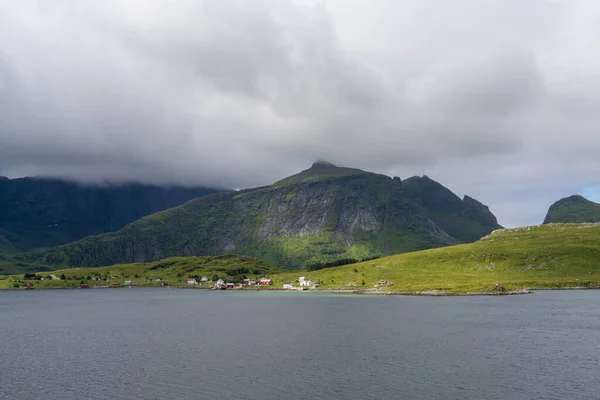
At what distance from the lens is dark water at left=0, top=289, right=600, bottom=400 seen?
6166 cm

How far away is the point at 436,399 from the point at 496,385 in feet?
36.7

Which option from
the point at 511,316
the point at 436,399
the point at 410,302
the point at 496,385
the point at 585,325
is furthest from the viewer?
the point at 410,302

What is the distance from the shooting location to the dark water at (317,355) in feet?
202

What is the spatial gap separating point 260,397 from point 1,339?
90.1 meters

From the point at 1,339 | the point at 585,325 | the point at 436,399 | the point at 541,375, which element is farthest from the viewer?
the point at 1,339

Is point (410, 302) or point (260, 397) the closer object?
point (260, 397)

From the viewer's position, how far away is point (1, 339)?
4427 inches

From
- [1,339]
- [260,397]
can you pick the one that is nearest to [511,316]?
[260,397]

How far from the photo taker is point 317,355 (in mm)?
83875

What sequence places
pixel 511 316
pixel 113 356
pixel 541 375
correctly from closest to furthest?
1. pixel 541 375
2. pixel 113 356
3. pixel 511 316

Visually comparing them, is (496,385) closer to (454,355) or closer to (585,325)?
(454,355)

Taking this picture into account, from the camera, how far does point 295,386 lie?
63625 millimetres

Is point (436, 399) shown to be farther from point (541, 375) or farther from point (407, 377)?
point (541, 375)

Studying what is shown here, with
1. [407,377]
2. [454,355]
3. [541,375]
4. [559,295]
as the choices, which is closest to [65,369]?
[407,377]
